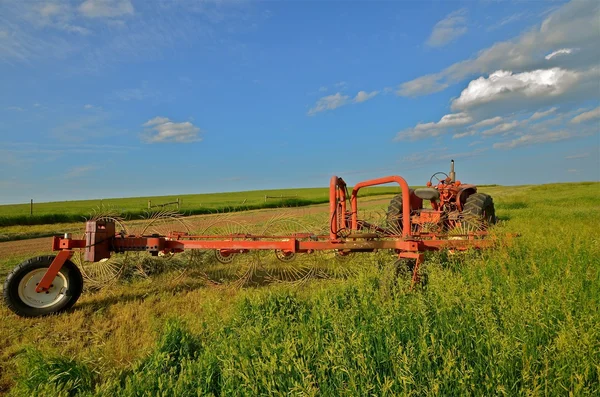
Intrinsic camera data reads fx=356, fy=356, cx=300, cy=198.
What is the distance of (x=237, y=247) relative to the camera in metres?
4.56

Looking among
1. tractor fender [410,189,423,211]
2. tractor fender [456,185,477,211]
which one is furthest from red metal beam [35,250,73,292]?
tractor fender [456,185,477,211]

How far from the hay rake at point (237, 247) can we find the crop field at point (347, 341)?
33 cm

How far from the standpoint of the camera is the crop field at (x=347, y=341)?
2.14 m

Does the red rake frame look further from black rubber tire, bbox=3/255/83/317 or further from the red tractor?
the red tractor

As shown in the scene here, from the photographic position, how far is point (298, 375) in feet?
7.32

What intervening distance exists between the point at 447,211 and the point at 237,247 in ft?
17.2

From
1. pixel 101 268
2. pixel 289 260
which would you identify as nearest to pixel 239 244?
pixel 289 260

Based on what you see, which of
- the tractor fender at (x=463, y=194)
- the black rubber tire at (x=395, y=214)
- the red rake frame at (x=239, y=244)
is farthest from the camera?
the tractor fender at (x=463, y=194)

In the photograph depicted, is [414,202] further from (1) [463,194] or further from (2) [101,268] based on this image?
(2) [101,268]

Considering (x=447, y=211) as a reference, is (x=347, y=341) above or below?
below

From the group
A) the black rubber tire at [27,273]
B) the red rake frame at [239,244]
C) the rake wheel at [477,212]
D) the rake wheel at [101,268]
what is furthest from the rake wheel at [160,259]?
the rake wheel at [477,212]

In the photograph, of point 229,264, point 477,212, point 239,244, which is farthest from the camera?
point 477,212

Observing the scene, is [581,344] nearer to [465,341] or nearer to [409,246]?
[465,341]

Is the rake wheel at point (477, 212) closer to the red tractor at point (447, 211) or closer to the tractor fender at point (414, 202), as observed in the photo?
the red tractor at point (447, 211)
